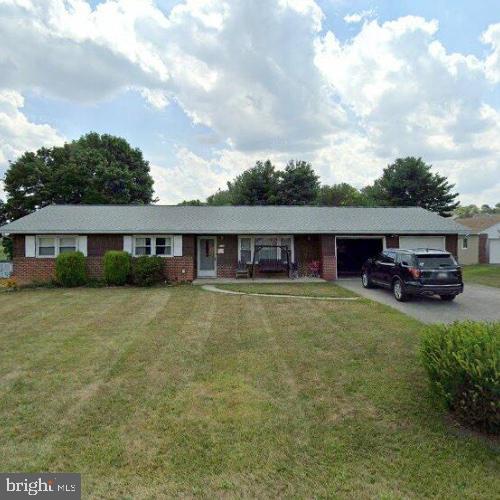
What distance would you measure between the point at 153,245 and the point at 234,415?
12799mm

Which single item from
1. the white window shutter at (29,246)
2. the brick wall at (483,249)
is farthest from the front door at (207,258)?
the brick wall at (483,249)

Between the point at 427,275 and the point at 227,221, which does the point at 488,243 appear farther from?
the point at 227,221

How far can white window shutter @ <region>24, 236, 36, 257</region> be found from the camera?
49.0ft

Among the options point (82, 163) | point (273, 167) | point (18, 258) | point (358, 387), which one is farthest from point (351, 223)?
point (82, 163)

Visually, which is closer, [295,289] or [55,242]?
[295,289]

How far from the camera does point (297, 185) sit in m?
34.3

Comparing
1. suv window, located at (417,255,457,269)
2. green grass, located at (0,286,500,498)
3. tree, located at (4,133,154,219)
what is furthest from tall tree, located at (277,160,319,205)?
green grass, located at (0,286,500,498)

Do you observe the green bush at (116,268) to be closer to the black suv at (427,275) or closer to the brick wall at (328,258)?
the brick wall at (328,258)

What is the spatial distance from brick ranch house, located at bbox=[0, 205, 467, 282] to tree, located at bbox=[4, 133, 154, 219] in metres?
10.8

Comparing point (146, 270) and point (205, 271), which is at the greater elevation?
point (146, 270)

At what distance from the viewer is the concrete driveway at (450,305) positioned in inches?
323

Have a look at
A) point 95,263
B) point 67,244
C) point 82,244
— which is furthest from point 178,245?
point 67,244

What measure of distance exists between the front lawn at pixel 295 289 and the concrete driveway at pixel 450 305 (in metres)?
0.83

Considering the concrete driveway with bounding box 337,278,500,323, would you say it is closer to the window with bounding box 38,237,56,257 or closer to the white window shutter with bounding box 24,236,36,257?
the window with bounding box 38,237,56,257
